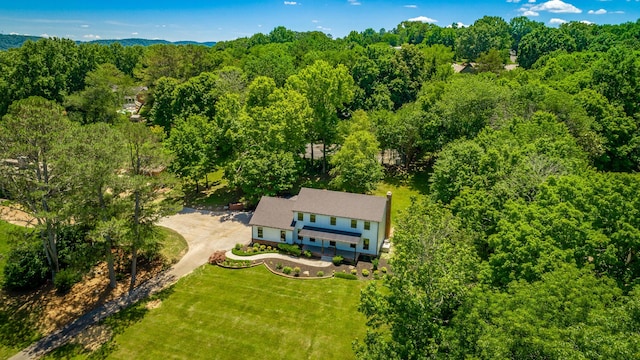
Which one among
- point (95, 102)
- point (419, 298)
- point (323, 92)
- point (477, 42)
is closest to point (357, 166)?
point (323, 92)

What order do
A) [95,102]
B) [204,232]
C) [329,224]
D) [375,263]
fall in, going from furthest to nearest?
[95,102], [204,232], [329,224], [375,263]

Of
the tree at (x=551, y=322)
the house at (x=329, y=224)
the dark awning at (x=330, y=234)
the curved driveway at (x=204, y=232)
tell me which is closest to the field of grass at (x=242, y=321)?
the curved driveway at (x=204, y=232)

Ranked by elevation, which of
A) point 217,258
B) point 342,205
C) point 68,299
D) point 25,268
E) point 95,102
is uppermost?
point 95,102

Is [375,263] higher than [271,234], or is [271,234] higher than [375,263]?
[271,234]

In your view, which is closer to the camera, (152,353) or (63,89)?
(152,353)

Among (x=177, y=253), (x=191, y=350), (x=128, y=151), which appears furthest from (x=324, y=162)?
(x=191, y=350)

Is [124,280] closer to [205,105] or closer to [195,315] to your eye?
[195,315]

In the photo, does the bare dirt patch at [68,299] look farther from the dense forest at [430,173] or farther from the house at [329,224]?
the house at [329,224]

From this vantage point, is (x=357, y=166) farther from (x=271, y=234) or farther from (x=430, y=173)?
(x=271, y=234)
